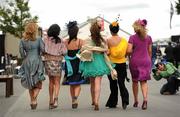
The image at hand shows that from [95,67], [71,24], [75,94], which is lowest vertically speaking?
[75,94]

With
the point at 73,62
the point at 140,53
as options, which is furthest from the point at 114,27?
the point at 73,62

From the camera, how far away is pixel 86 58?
13180mm

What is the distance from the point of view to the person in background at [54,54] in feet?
44.1

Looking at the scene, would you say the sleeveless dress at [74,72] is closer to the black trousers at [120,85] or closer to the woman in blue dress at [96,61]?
the woman in blue dress at [96,61]

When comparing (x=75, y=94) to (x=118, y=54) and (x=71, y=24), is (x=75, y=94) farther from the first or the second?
(x=71, y=24)

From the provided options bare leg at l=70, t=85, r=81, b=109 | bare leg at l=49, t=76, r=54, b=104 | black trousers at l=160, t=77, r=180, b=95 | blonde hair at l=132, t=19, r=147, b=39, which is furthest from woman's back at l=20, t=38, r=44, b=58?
black trousers at l=160, t=77, r=180, b=95

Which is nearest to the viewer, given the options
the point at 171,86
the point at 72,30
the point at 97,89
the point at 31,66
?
the point at 97,89

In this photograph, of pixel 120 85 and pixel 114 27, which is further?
pixel 120 85

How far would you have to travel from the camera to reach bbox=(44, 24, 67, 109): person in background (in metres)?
13.5

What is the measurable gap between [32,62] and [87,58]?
1.23 meters

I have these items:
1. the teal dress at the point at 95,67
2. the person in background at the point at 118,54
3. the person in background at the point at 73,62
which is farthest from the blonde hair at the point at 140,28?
the person in background at the point at 73,62

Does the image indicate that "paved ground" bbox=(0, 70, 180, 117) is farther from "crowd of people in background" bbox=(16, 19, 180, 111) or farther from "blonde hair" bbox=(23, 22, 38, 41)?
"blonde hair" bbox=(23, 22, 38, 41)

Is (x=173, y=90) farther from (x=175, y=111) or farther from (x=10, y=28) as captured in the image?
(x=10, y=28)

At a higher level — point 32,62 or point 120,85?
point 32,62
